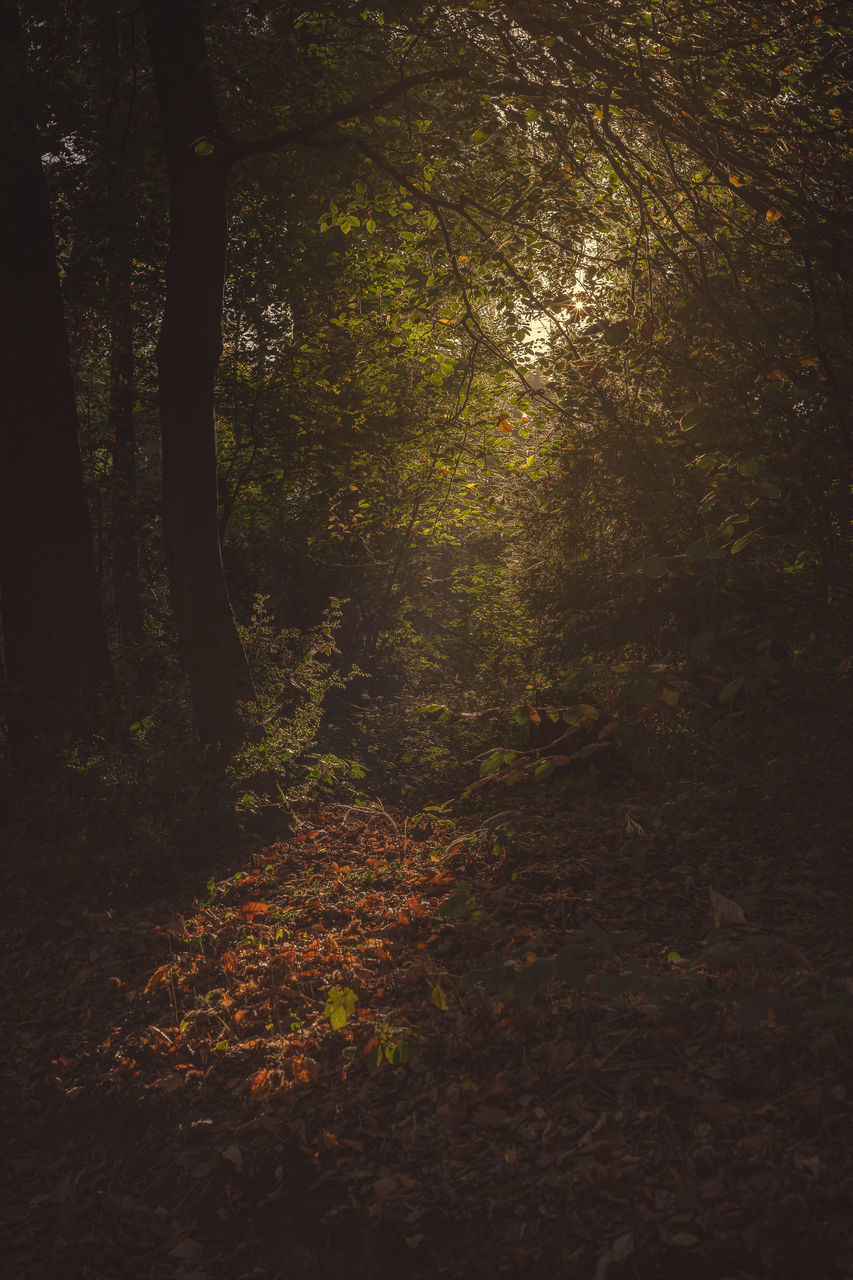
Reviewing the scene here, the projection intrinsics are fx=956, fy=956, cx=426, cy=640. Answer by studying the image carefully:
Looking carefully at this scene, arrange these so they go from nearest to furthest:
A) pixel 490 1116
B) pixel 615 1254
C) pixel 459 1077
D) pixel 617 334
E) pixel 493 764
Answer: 1. pixel 615 1254
2. pixel 493 764
3. pixel 490 1116
4. pixel 459 1077
5. pixel 617 334

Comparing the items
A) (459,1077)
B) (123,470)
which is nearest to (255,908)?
(459,1077)

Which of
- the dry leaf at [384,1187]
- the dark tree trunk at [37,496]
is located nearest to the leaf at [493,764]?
the dry leaf at [384,1187]

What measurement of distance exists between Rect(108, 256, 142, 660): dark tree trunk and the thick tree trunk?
384 cm

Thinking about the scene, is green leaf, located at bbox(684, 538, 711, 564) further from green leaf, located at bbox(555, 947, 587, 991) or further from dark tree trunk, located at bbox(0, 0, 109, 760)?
dark tree trunk, located at bbox(0, 0, 109, 760)

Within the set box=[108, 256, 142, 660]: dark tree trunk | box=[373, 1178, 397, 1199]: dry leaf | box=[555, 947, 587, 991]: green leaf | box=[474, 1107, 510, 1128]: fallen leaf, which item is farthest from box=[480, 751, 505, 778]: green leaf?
box=[108, 256, 142, 660]: dark tree trunk

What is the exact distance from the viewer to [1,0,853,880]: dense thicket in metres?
5.17

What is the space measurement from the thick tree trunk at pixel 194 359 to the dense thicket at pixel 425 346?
28mm

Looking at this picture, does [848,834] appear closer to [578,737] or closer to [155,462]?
[578,737]

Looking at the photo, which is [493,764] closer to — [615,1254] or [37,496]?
[615,1254]

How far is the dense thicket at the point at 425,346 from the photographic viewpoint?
17.0 feet

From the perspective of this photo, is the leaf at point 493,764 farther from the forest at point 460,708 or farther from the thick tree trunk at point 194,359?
the thick tree trunk at point 194,359

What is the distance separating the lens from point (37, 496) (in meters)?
9.19

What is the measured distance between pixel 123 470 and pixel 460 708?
19.9 feet

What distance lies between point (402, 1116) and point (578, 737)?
5.42m
